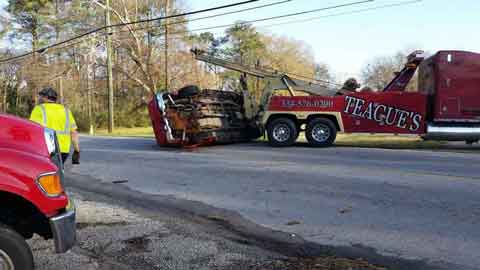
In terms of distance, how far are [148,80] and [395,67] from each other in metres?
25.4

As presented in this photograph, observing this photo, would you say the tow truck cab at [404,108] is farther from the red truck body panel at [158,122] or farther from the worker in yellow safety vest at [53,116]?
the worker in yellow safety vest at [53,116]

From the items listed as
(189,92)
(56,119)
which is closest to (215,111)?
(189,92)

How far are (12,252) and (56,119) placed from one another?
10.5ft

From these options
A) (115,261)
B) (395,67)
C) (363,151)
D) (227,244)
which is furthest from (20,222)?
(395,67)

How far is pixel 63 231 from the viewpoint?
3535 millimetres

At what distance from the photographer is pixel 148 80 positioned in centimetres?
3841

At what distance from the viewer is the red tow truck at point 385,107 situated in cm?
1428

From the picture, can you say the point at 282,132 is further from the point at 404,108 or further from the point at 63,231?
the point at 63,231

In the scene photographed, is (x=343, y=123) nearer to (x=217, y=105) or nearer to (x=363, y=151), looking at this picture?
(x=363, y=151)

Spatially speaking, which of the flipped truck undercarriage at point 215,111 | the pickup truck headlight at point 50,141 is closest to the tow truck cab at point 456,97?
the flipped truck undercarriage at point 215,111

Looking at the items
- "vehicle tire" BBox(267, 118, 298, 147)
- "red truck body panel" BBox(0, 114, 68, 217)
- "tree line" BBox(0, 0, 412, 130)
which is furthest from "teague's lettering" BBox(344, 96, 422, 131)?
"tree line" BBox(0, 0, 412, 130)

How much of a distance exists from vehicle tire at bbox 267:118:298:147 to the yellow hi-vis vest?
10.0m

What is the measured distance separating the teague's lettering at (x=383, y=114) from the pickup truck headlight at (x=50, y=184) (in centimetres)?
1269

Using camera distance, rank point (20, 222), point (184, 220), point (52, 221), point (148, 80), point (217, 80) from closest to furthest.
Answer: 1. point (52, 221)
2. point (20, 222)
3. point (184, 220)
4. point (148, 80)
5. point (217, 80)
